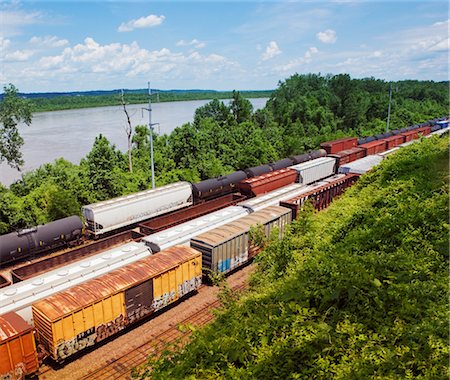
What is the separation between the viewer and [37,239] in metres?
22.6

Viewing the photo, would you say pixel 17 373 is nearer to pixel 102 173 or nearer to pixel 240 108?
pixel 102 173

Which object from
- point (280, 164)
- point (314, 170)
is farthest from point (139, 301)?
point (280, 164)

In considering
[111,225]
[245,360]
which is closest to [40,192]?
[111,225]

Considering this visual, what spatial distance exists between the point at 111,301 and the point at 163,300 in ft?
10.2

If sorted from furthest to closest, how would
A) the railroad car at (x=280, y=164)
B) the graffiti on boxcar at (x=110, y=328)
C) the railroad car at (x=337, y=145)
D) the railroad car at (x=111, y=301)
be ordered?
1. the railroad car at (x=337, y=145)
2. the railroad car at (x=280, y=164)
3. the graffiti on boxcar at (x=110, y=328)
4. the railroad car at (x=111, y=301)

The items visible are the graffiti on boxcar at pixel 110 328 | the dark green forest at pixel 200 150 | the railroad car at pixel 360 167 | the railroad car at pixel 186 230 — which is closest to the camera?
the graffiti on boxcar at pixel 110 328

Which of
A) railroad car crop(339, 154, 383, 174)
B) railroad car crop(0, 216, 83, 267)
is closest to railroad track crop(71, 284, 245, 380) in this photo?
railroad car crop(0, 216, 83, 267)

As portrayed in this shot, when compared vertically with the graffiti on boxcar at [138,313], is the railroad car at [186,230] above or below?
above

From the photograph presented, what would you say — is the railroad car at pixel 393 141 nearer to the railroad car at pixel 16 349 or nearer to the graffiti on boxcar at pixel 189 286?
the graffiti on boxcar at pixel 189 286

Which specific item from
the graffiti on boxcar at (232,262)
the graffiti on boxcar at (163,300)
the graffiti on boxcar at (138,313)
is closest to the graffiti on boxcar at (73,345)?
the graffiti on boxcar at (138,313)

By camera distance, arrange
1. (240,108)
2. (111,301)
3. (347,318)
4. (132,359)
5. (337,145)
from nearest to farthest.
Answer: (347,318), (132,359), (111,301), (337,145), (240,108)

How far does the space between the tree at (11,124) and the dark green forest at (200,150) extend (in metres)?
5.74

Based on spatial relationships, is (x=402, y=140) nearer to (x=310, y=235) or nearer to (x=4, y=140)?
(x=310, y=235)

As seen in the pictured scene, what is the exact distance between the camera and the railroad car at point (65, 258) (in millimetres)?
19594
